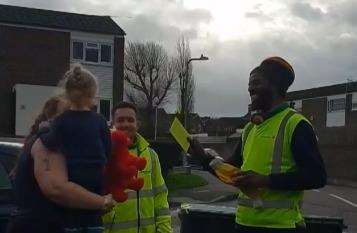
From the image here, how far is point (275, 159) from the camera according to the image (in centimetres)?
389

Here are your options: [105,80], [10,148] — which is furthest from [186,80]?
[10,148]

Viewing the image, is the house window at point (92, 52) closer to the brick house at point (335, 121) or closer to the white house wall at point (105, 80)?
the white house wall at point (105, 80)

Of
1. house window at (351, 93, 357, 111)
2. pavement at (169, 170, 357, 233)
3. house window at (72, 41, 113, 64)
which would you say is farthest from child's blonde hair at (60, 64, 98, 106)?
house window at (351, 93, 357, 111)

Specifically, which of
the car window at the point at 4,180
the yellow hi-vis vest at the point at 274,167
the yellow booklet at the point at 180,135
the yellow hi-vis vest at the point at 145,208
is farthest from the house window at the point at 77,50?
the yellow hi-vis vest at the point at 274,167

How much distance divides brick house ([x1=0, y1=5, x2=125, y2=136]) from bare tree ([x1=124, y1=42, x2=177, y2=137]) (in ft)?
55.6

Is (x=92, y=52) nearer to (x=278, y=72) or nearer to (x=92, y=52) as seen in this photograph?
(x=92, y=52)

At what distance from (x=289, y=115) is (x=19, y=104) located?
102 ft

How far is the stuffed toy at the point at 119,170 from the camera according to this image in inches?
150

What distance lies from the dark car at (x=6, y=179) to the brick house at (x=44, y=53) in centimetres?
2826

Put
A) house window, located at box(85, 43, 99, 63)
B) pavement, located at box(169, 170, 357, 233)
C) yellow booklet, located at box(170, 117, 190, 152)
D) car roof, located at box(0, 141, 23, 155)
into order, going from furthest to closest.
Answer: house window, located at box(85, 43, 99, 63), pavement, located at box(169, 170, 357, 233), car roof, located at box(0, 141, 23, 155), yellow booklet, located at box(170, 117, 190, 152)

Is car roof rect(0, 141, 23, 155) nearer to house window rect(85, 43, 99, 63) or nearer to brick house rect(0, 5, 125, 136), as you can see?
brick house rect(0, 5, 125, 136)

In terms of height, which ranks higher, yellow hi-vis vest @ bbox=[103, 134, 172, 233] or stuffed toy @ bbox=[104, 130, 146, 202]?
stuffed toy @ bbox=[104, 130, 146, 202]

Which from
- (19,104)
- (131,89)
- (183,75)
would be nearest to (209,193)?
(19,104)

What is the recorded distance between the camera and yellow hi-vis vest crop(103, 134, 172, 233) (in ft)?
15.0
